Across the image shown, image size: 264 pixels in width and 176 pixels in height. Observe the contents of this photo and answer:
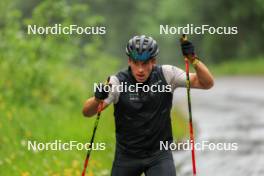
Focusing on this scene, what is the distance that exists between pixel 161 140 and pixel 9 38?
920 centimetres

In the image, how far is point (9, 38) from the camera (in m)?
15.7

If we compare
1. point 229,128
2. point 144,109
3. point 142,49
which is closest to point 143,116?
point 144,109

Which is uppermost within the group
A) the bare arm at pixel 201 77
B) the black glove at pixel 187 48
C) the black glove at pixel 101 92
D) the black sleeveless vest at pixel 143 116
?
the black glove at pixel 187 48

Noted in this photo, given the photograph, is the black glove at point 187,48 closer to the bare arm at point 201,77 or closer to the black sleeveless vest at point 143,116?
the bare arm at point 201,77

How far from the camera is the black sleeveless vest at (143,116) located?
23.2ft

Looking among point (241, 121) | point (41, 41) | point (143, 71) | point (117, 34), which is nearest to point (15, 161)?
point (143, 71)

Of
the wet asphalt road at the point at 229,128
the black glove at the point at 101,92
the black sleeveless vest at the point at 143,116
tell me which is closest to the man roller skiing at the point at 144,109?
the black sleeveless vest at the point at 143,116

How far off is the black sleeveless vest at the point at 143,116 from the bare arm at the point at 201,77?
290 mm

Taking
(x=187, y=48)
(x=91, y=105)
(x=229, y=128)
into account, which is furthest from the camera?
(x=229, y=128)

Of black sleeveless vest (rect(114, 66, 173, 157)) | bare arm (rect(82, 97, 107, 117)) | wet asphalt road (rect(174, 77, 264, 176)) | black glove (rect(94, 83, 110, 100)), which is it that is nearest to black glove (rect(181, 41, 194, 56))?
black sleeveless vest (rect(114, 66, 173, 157))

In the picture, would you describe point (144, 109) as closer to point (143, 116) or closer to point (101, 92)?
point (143, 116)

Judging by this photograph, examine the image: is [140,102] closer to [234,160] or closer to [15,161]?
[15,161]

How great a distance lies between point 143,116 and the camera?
7.09 metres

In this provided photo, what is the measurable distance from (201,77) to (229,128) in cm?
1031
